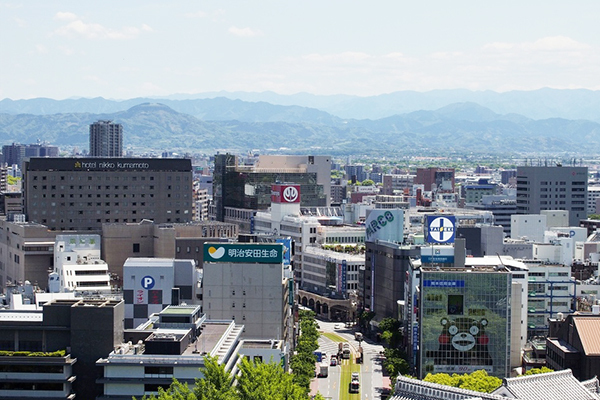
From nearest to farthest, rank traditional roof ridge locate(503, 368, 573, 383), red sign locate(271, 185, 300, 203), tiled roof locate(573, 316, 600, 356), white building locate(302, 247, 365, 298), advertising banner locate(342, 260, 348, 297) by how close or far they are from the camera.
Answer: traditional roof ridge locate(503, 368, 573, 383), tiled roof locate(573, 316, 600, 356), advertising banner locate(342, 260, 348, 297), white building locate(302, 247, 365, 298), red sign locate(271, 185, 300, 203)

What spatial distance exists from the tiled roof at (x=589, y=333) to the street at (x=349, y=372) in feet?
55.3

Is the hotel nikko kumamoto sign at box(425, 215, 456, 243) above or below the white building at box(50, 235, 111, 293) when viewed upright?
above

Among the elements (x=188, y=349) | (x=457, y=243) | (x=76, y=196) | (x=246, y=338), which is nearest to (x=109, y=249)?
(x=76, y=196)

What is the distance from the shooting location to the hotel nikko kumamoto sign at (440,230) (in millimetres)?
102875

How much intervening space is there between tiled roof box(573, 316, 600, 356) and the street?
16.9 meters

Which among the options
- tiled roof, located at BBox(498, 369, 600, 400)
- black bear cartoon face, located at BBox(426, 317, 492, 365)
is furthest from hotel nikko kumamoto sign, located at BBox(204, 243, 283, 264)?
tiled roof, located at BBox(498, 369, 600, 400)

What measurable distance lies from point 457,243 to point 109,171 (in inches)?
2718

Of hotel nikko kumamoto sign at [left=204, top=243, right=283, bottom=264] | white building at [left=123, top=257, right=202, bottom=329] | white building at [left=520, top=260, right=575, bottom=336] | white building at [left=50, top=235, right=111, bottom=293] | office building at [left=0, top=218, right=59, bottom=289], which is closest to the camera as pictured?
hotel nikko kumamoto sign at [left=204, top=243, right=283, bottom=264]

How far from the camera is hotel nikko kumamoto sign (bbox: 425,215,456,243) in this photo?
103 metres

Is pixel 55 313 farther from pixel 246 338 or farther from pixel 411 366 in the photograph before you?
pixel 411 366

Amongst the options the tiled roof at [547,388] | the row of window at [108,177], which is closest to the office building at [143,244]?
the row of window at [108,177]

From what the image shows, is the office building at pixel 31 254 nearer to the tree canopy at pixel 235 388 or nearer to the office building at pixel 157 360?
the office building at pixel 157 360

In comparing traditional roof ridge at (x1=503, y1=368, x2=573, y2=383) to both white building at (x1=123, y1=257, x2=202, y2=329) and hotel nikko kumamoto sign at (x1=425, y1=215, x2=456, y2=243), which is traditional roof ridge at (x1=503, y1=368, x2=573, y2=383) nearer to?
hotel nikko kumamoto sign at (x1=425, y1=215, x2=456, y2=243)

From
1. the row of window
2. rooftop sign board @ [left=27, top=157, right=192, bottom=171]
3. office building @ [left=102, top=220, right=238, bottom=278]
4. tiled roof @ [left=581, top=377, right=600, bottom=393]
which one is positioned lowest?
tiled roof @ [left=581, top=377, right=600, bottom=393]
